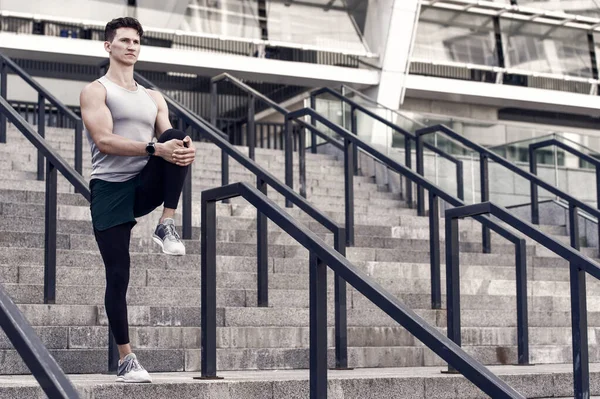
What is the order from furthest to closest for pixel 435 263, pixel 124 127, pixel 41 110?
pixel 41 110 < pixel 435 263 < pixel 124 127

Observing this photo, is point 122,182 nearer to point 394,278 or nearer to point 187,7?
point 394,278

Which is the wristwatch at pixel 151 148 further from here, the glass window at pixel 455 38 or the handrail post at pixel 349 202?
the glass window at pixel 455 38

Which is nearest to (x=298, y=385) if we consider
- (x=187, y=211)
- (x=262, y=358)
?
(x=262, y=358)

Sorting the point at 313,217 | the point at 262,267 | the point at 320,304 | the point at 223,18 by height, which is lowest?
the point at 320,304

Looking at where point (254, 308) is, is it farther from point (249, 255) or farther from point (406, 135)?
point (406, 135)

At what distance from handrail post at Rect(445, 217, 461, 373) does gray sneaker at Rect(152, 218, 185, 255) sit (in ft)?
6.27

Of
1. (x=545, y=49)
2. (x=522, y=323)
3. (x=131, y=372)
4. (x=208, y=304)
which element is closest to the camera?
(x=131, y=372)

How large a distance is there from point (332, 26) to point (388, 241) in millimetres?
10557

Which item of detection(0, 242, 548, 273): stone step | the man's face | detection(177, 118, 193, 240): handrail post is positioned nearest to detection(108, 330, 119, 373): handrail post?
the man's face

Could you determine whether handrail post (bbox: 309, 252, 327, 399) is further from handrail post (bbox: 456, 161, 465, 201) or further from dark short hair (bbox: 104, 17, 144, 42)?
handrail post (bbox: 456, 161, 465, 201)

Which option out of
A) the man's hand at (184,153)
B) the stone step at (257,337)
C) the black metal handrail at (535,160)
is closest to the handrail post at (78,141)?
the stone step at (257,337)

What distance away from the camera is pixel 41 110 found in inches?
388

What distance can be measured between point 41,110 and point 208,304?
525cm

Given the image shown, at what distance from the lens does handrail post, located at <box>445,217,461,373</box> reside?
634 centimetres
